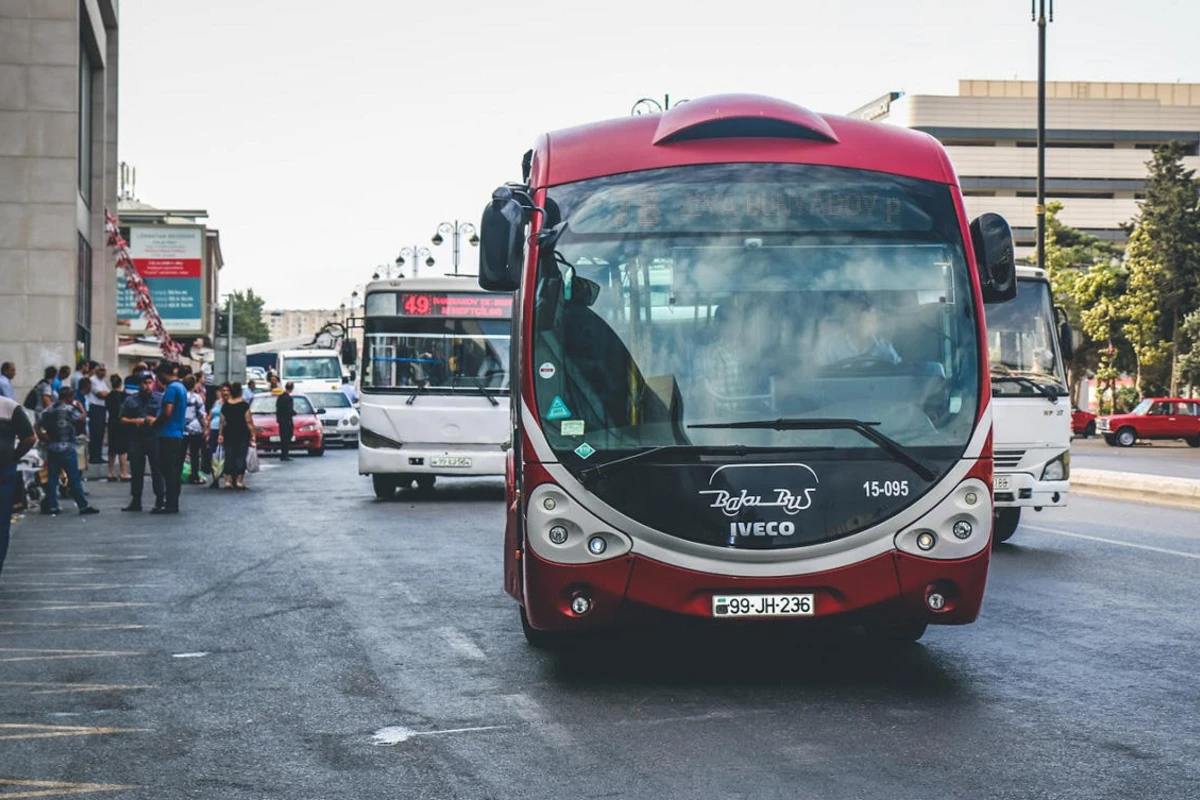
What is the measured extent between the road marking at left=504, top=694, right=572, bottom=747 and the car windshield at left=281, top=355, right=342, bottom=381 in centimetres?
5248

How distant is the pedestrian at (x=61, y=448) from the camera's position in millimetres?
20172

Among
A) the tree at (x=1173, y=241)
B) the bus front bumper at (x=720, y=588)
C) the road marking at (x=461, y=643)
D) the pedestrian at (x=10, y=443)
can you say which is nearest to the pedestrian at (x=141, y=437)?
the pedestrian at (x=10, y=443)

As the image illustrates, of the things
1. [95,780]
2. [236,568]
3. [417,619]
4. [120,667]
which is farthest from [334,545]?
[95,780]

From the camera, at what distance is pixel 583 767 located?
613 centimetres

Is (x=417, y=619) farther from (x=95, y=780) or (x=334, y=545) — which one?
(x=334, y=545)

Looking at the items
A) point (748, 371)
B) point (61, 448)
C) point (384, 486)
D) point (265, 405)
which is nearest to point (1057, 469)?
point (748, 371)

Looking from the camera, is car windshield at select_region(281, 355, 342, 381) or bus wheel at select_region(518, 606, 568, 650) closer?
bus wheel at select_region(518, 606, 568, 650)

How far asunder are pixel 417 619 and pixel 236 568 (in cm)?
396

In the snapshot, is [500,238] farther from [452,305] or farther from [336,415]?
[336,415]

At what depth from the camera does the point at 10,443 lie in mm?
11844

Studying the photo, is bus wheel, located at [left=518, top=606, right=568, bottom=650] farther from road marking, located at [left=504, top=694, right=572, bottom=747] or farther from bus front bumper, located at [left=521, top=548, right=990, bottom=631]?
road marking, located at [left=504, top=694, right=572, bottom=747]

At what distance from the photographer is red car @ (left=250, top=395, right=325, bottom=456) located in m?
38.6

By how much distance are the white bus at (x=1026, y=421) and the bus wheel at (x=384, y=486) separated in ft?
31.9

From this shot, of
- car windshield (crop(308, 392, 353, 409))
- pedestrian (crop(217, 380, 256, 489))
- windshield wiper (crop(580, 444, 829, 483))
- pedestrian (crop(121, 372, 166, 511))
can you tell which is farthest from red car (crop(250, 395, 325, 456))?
windshield wiper (crop(580, 444, 829, 483))
